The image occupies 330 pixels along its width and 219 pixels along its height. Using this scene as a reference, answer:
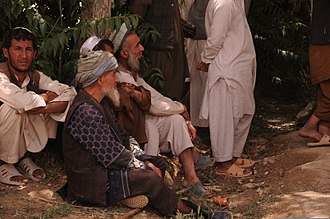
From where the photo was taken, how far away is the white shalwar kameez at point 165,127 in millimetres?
5852

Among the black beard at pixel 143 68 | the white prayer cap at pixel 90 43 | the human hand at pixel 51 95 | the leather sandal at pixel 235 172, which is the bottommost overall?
the leather sandal at pixel 235 172

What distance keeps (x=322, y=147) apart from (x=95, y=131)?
107 inches

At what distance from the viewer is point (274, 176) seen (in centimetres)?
638

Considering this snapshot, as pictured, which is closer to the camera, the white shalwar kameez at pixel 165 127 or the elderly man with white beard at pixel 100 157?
the elderly man with white beard at pixel 100 157

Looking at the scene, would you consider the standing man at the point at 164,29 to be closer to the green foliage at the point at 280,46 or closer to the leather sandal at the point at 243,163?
the leather sandal at the point at 243,163

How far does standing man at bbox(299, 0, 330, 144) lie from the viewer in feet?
21.9

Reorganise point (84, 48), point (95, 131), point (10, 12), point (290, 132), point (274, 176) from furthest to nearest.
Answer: point (290, 132) → point (274, 176) → point (10, 12) → point (84, 48) → point (95, 131)

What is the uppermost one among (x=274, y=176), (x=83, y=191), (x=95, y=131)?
(x=95, y=131)

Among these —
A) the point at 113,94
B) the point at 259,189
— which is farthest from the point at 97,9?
Answer: the point at 259,189

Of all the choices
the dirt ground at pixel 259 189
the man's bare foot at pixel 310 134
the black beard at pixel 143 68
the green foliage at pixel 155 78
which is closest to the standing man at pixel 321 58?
the man's bare foot at pixel 310 134

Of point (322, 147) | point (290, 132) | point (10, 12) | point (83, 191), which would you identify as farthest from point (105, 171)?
point (290, 132)

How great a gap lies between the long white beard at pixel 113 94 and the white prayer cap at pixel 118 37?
71 cm

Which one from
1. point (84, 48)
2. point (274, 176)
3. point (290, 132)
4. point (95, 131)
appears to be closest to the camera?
point (95, 131)

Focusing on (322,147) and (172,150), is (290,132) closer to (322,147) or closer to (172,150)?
(322,147)
